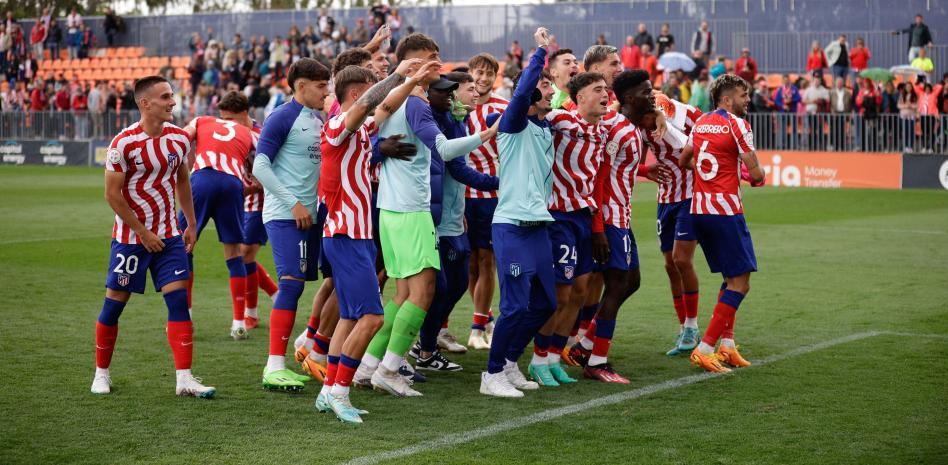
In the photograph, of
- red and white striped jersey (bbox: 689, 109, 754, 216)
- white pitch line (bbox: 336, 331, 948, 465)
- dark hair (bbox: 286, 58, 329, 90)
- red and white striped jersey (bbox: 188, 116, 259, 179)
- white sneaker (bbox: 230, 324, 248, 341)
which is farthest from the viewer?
red and white striped jersey (bbox: 188, 116, 259, 179)

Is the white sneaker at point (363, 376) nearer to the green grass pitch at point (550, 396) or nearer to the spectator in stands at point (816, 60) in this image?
the green grass pitch at point (550, 396)

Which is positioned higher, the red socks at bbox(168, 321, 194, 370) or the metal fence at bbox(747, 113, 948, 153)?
the metal fence at bbox(747, 113, 948, 153)

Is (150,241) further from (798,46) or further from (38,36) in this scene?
(38,36)

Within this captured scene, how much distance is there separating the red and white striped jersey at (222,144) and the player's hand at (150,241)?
115 inches

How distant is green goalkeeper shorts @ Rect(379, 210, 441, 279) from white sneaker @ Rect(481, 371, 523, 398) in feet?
2.85

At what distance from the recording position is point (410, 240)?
7512 mm

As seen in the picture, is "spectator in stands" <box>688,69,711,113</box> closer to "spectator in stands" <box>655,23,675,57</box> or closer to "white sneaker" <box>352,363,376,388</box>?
"spectator in stands" <box>655,23,675,57</box>

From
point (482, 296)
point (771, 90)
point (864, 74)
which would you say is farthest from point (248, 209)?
point (771, 90)

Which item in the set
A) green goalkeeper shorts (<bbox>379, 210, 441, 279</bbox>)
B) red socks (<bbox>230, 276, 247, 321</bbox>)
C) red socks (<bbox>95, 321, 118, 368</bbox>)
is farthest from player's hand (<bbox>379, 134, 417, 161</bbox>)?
red socks (<bbox>230, 276, 247, 321</bbox>)

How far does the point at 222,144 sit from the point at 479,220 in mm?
2628

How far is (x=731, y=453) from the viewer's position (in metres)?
6.30

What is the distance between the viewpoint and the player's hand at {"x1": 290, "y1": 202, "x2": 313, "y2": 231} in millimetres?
7793

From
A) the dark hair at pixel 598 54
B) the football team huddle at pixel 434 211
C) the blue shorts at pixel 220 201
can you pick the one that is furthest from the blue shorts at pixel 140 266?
the dark hair at pixel 598 54

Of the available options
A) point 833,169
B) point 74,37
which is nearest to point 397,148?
point 833,169
